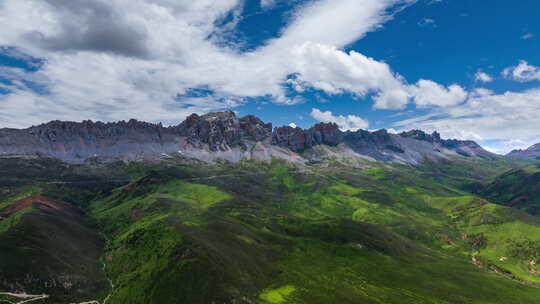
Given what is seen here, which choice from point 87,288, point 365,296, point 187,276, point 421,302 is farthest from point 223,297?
point 421,302

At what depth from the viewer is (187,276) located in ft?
565

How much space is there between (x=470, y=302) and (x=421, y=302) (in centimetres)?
3939

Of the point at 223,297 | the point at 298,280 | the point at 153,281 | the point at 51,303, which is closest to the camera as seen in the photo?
the point at 51,303

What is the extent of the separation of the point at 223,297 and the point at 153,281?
45544 millimetres

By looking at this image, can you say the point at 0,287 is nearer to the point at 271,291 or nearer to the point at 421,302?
the point at 271,291

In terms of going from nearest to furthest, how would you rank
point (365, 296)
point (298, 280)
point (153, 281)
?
point (153, 281) → point (365, 296) → point (298, 280)

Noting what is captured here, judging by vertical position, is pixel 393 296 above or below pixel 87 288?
below

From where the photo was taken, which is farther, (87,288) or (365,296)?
(365,296)

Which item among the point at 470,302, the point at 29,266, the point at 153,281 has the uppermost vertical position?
the point at 29,266

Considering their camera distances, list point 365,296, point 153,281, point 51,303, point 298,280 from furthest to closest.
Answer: point 298,280 < point 365,296 < point 153,281 < point 51,303

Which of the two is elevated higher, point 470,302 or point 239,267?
point 239,267

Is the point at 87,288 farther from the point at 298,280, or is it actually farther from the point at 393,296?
the point at 393,296

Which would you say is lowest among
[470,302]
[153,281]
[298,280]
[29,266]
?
[470,302]

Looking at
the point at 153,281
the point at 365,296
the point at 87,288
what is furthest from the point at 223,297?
the point at 365,296
